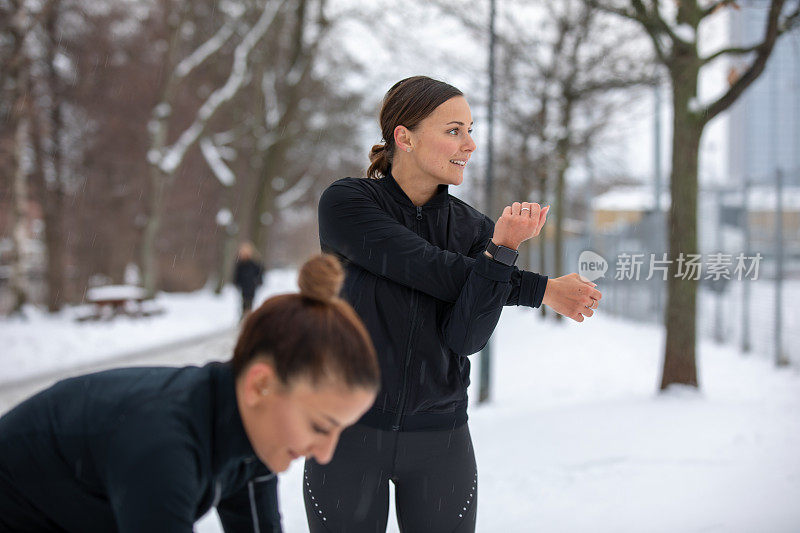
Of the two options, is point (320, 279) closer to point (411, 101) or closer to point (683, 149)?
point (411, 101)

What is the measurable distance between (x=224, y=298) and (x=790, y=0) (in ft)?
73.1

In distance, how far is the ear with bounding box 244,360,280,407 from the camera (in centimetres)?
129

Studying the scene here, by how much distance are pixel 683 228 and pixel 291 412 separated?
22.0 ft

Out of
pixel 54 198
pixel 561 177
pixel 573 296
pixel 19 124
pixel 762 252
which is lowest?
pixel 573 296

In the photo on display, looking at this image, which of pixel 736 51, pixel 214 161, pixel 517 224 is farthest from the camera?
pixel 214 161

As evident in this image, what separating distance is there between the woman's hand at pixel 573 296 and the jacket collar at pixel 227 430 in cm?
72

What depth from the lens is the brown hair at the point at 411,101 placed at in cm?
184

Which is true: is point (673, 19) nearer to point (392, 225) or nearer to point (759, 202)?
point (759, 202)

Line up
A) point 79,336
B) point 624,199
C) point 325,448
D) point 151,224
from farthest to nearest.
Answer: point 624,199 < point 151,224 < point 79,336 < point 325,448

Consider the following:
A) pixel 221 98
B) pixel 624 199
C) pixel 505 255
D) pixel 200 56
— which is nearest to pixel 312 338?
pixel 505 255

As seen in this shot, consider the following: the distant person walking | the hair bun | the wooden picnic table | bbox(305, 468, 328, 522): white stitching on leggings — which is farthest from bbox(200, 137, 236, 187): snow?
the hair bun

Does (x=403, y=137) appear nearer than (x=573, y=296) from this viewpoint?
No

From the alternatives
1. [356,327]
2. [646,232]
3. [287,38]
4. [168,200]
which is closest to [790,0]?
[356,327]

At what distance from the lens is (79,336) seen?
13.4 m
